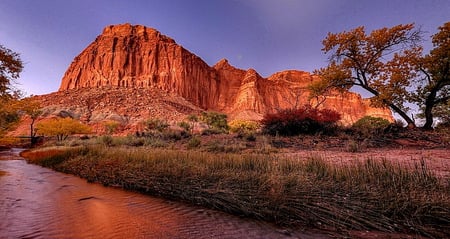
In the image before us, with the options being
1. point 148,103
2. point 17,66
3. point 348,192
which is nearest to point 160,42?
point 148,103

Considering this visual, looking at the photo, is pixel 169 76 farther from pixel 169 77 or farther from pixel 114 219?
pixel 114 219

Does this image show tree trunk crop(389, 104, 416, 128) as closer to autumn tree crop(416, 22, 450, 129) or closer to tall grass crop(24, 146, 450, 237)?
autumn tree crop(416, 22, 450, 129)

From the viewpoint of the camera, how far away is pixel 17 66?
13.4 meters

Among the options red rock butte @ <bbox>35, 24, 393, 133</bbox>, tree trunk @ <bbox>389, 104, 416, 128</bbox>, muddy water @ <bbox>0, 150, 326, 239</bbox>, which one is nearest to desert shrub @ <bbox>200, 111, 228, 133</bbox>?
red rock butte @ <bbox>35, 24, 393, 133</bbox>

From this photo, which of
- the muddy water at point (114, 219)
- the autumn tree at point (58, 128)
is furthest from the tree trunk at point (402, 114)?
the autumn tree at point (58, 128)

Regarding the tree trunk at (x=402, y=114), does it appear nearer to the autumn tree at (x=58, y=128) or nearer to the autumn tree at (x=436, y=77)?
the autumn tree at (x=436, y=77)

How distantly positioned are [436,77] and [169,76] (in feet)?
271

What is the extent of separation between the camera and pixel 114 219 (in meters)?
3.29

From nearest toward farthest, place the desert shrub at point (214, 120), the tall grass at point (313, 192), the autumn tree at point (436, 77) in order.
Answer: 1. the tall grass at point (313, 192)
2. the autumn tree at point (436, 77)
3. the desert shrub at point (214, 120)

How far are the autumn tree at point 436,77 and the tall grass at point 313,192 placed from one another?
11.8 meters

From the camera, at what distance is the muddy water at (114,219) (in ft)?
9.00

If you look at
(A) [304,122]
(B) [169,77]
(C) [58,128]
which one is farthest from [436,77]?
(B) [169,77]

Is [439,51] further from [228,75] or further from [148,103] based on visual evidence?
[228,75]

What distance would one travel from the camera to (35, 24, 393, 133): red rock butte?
81.9 meters
